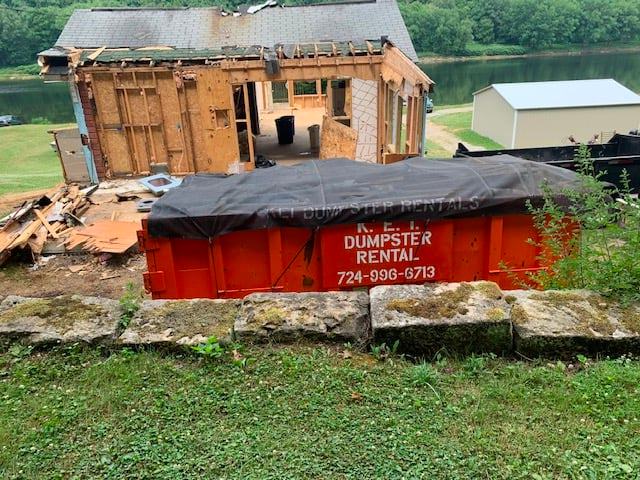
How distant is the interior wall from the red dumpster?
8.90 meters

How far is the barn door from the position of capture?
13781 mm

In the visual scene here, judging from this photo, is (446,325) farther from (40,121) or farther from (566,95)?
(40,121)

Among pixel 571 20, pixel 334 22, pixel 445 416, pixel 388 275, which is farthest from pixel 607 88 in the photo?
pixel 571 20

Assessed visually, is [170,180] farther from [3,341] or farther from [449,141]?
[449,141]

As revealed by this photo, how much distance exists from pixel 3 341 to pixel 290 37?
17273 millimetres

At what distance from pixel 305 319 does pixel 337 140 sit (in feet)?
38.9

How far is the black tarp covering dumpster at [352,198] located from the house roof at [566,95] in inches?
755

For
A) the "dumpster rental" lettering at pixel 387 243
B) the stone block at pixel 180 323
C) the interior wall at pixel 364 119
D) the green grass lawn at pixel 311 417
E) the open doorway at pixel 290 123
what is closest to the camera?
the green grass lawn at pixel 311 417

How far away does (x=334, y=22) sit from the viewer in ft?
63.2

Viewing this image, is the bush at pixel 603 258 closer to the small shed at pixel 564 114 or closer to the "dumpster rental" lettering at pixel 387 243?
the "dumpster rental" lettering at pixel 387 243

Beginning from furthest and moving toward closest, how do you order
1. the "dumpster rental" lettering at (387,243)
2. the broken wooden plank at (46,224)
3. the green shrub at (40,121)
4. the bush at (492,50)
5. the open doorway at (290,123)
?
the bush at (492,50)
the green shrub at (40,121)
the open doorway at (290,123)
the broken wooden plank at (46,224)
the "dumpster rental" lettering at (387,243)

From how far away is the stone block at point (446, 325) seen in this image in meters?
3.36

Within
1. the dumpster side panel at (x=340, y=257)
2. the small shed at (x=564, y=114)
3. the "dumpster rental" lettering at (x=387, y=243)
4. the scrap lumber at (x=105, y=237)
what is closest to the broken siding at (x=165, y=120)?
the scrap lumber at (x=105, y=237)

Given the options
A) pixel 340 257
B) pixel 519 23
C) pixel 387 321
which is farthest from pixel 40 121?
pixel 519 23
